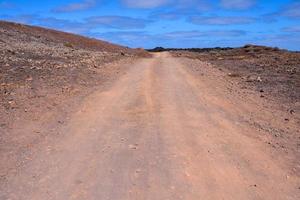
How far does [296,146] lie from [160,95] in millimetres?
6560

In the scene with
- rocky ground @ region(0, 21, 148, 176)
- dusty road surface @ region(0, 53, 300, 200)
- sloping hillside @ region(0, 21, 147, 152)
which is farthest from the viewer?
sloping hillside @ region(0, 21, 147, 152)

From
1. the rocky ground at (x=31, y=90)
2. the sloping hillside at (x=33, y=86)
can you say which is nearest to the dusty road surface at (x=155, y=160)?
the rocky ground at (x=31, y=90)

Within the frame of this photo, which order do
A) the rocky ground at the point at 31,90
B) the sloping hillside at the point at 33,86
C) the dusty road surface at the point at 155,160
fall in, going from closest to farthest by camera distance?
the dusty road surface at the point at 155,160, the rocky ground at the point at 31,90, the sloping hillside at the point at 33,86

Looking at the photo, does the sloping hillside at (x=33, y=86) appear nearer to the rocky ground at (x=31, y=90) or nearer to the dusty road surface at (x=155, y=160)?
the rocky ground at (x=31, y=90)

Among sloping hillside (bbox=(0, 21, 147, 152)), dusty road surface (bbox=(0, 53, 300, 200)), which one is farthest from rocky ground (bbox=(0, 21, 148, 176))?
dusty road surface (bbox=(0, 53, 300, 200))

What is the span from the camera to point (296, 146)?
9133mm

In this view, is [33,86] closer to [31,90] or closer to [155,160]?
[31,90]

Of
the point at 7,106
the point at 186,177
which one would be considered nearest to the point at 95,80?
the point at 7,106

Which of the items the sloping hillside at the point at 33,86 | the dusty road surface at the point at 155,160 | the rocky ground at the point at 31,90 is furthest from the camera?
the sloping hillside at the point at 33,86

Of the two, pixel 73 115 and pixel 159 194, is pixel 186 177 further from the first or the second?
pixel 73 115

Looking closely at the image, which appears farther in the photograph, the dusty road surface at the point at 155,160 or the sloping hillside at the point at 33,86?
the sloping hillside at the point at 33,86

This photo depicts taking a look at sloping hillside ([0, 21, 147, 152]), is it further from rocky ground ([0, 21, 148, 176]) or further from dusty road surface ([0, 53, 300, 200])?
dusty road surface ([0, 53, 300, 200])

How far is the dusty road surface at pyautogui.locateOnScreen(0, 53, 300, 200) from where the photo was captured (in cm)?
656

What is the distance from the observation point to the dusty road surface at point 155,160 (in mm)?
6559
